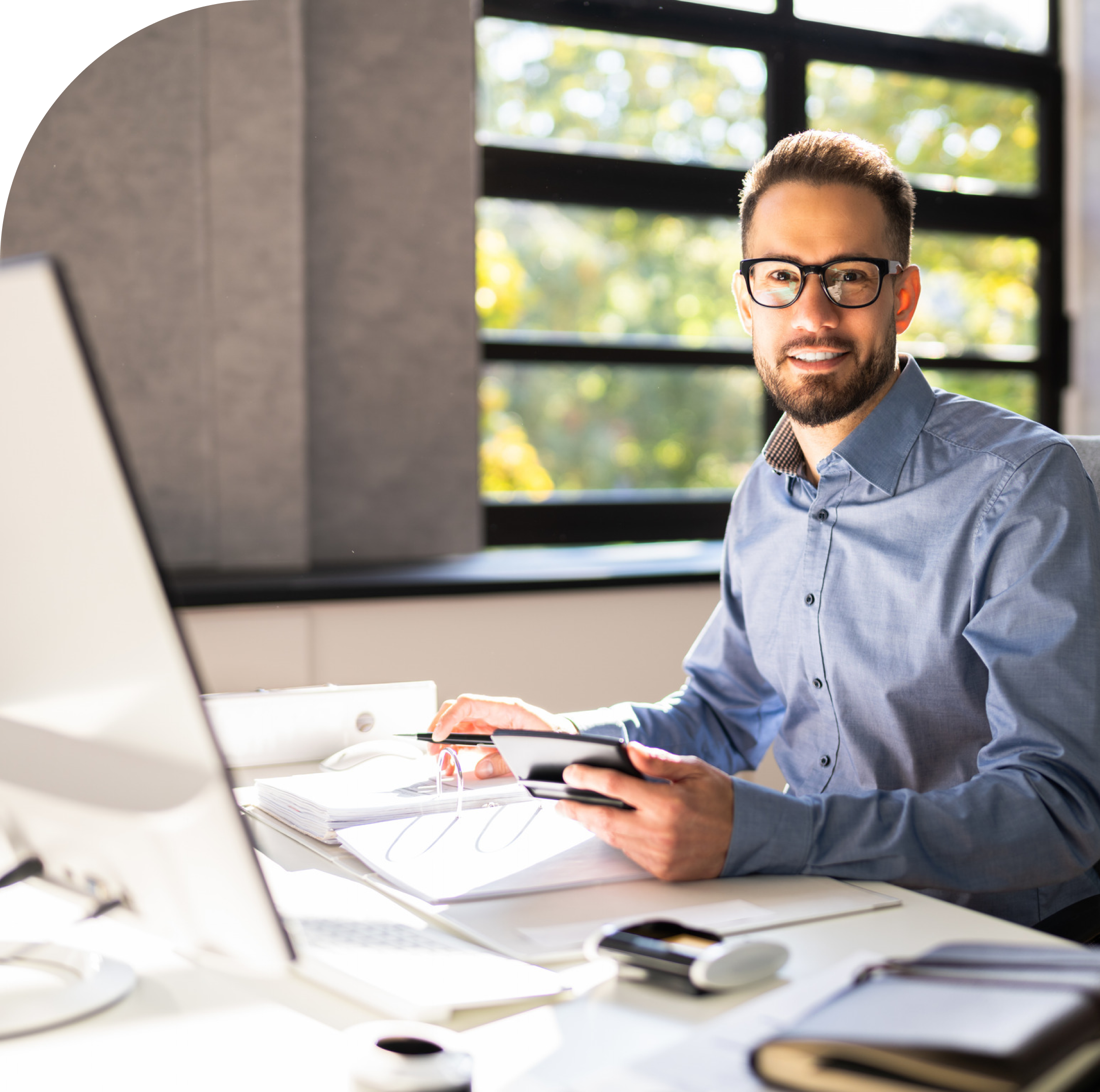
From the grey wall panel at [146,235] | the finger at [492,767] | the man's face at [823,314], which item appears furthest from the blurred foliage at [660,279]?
the finger at [492,767]

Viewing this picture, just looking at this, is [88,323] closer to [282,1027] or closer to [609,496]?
[609,496]

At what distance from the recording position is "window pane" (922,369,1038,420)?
4.16m

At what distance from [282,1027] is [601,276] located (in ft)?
10.1

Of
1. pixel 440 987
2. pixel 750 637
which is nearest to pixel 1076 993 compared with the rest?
pixel 440 987

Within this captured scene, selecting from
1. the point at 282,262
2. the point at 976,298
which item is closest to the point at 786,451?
the point at 282,262

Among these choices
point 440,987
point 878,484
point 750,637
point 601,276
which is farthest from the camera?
point 601,276

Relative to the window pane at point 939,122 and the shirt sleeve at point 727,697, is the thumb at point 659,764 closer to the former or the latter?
the shirt sleeve at point 727,697

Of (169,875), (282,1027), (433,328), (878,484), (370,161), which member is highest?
(370,161)

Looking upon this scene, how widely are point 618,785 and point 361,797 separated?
14.5 inches

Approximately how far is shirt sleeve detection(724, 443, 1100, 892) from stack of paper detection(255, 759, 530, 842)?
1.12 feet

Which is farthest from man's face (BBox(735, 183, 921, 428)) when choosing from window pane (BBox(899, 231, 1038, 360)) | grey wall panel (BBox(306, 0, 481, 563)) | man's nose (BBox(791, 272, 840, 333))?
window pane (BBox(899, 231, 1038, 360))

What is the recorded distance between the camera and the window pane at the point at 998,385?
4156mm

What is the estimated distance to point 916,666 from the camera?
4.55ft

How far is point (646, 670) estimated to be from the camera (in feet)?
9.96
